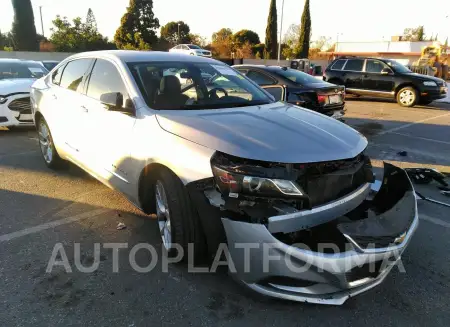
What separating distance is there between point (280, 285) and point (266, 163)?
77cm

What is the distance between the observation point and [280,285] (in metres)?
2.23

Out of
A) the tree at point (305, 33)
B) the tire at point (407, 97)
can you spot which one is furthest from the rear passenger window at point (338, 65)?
the tree at point (305, 33)

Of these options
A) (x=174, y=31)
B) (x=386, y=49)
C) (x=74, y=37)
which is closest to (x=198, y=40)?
(x=174, y=31)

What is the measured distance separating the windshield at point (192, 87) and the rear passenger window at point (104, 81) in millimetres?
176

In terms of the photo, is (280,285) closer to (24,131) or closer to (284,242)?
(284,242)

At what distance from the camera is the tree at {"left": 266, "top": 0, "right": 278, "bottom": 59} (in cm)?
4134

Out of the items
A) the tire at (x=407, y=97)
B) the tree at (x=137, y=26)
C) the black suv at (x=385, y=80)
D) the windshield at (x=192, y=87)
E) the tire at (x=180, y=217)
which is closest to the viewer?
the tire at (x=180, y=217)

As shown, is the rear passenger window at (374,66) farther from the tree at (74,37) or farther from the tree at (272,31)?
the tree at (74,37)

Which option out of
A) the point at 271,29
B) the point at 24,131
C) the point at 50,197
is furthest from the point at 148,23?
the point at 50,197

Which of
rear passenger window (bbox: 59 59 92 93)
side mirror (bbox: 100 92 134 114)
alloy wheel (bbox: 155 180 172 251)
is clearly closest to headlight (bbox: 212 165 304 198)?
alloy wheel (bbox: 155 180 172 251)

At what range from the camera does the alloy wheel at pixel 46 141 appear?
195 inches

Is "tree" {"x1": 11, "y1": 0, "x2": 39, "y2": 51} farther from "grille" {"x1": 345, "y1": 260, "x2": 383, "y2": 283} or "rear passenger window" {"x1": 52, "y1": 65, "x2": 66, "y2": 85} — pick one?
"grille" {"x1": 345, "y1": 260, "x2": 383, "y2": 283}

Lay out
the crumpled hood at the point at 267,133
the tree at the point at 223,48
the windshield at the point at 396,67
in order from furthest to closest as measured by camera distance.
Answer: the tree at the point at 223,48
the windshield at the point at 396,67
the crumpled hood at the point at 267,133

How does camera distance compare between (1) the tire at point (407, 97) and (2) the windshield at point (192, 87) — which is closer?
(2) the windshield at point (192, 87)
